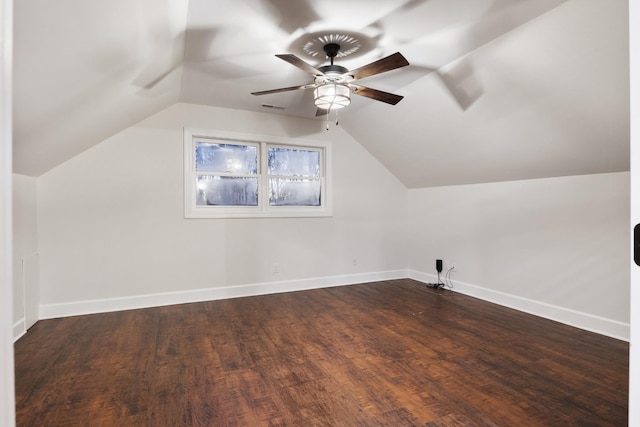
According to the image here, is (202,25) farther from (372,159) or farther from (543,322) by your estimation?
(543,322)

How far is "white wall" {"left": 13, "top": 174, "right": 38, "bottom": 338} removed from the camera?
2986 mm

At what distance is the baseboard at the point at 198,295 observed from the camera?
142 inches

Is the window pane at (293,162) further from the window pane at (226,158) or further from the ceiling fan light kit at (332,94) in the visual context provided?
the ceiling fan light kit at (332,94)

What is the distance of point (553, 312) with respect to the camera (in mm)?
3436

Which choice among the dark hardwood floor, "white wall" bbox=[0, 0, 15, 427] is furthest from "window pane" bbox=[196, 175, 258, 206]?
"white wall" bbox=[0, 0, 15, 427]

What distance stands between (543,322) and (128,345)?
3952mm

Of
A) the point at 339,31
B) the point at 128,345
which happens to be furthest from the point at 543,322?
the point at 128,345

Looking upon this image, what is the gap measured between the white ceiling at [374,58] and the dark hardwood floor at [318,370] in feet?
5.50

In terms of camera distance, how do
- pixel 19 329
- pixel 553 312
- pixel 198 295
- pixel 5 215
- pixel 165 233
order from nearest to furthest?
pixel 5 215, pixel 19 329, pixel 553 312, pixel 165 233, pixel 198 295

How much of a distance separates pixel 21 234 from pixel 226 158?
7.46ft

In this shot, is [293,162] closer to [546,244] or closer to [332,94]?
[332,94]

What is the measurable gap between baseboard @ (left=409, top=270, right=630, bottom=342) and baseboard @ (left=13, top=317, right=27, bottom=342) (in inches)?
192

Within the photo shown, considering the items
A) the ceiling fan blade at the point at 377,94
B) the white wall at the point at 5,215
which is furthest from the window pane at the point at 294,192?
the white wall at the point at 5,215
